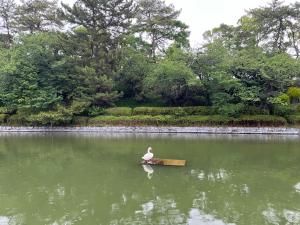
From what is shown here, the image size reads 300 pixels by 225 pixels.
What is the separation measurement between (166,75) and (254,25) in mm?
11337

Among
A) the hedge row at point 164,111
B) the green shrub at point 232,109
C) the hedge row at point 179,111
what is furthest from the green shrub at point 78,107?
the green shrub at point 232,109

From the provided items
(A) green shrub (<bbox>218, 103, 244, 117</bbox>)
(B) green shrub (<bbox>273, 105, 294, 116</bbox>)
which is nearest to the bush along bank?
(A) green shrub (<bbox>218, 103, 244, 117</bbox>)

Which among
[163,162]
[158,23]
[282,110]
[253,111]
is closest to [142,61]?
[158,23]

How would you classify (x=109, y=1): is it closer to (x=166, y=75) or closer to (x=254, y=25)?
(x=166, y=75)

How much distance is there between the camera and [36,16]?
1388 inches

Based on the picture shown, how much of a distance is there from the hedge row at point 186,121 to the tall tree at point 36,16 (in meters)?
14.2

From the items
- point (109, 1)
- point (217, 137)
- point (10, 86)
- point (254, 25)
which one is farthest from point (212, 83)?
point (10, 86)

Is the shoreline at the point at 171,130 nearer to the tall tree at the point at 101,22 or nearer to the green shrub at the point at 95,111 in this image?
the green shrub at the point at 95,111

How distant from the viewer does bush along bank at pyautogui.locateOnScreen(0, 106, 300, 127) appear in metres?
25.1

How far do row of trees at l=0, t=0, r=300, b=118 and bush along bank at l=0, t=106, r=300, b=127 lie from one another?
2.81 ft

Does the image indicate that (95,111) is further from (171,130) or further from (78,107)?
(171,130)

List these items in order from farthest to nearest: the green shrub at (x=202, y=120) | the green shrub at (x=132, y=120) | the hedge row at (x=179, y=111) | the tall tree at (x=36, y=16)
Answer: the tall tree at (x=36, y=16) < the green shrub at (x=132, y=120) < the hedge row at (x=179, y=111) < the green shrub at (x=202, y=120)

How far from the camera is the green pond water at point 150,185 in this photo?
28.0 feet

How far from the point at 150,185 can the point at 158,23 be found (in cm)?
2446
